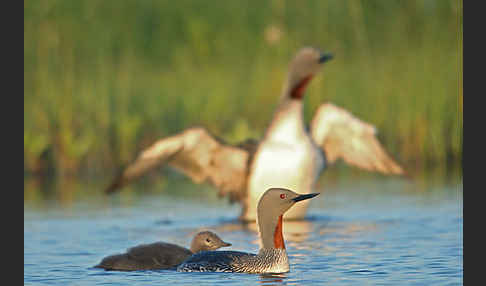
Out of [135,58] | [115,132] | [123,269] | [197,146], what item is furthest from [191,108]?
[123,269]

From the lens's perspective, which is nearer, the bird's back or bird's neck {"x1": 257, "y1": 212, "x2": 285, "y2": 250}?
bird's neck {"x1": 257, "y1": 212, "x2": 285, "y2": 250}

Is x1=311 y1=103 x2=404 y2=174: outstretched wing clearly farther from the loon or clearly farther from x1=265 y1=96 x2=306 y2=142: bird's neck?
x1=265 y1=96 x2=306 y2=142: bird's neck

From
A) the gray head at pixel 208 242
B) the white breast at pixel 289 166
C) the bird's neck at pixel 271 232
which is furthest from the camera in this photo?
the white breast at pixel 289 166

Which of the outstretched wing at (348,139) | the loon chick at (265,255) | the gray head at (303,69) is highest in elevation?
the gray head at (303,69)

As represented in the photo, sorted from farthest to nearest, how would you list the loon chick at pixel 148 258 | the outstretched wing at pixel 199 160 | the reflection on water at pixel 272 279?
the outstretched wing at pixel 199 160 → the loon chick at pixel 148 258 → the reflection on water at pixel 272 279

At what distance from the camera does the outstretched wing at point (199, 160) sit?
12.0 meters

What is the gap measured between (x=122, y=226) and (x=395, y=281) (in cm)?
414

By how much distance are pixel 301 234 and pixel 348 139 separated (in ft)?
7.40

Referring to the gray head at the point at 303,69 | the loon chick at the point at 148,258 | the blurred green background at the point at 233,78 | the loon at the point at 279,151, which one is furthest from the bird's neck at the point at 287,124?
the loon chick at the point at 148,258

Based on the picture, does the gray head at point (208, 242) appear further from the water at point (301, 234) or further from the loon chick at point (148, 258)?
the water at point (301, 234)

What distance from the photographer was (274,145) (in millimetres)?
11891

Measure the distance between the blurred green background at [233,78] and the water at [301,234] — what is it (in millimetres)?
1038

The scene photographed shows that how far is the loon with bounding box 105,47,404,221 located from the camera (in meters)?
11.9

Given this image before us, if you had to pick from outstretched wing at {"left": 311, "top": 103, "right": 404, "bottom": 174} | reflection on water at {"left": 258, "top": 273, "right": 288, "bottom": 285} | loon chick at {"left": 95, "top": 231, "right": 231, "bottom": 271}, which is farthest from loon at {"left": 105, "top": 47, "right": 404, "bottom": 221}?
reflection on water at {"left": 258, "top": 273, "right": 288, "bottom": 285}
